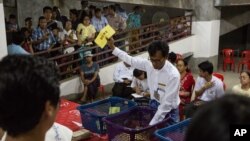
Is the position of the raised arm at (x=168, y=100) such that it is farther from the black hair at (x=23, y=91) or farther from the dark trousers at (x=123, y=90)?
the dark trousers at (x=123, y=90)

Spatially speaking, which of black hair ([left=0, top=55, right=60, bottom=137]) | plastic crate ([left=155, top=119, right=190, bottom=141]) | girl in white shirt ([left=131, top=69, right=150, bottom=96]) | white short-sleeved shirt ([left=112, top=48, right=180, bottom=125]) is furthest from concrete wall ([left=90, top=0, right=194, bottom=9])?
black hair ([left=0, top=55, right=60, bottom=137])

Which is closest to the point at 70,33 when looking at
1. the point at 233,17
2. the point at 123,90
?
the point at 123,90

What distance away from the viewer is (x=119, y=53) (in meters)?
3.39

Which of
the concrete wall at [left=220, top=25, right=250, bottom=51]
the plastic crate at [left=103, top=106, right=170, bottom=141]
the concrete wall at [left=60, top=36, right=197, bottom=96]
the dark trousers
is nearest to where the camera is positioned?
the plastic crate at [left=103, top=106, right=170, bottom=141]

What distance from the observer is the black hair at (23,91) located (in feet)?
3.51

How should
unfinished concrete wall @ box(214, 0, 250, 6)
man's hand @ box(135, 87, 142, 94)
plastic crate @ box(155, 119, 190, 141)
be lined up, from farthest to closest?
1. unfinished concrete wall @ box(214, 0, 250, 6)
2. man's hand @ box(135, 87, 142, 94)
3. plastic crate @ box(155, 119, 190, 141)

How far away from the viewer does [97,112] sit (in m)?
3.26

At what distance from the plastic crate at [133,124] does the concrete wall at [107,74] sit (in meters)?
3.07

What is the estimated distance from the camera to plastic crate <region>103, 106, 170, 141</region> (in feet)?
8.27

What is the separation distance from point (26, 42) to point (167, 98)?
333 centimetres

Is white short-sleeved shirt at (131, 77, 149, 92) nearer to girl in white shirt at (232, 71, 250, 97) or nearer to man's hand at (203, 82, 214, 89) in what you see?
man's hand at (203, 82, 214, 89)

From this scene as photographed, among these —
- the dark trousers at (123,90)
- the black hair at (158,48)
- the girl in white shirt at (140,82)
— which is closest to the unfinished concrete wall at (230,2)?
the dark trousers at (123,90)

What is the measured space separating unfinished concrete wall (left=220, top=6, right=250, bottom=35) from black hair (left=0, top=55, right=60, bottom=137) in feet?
28.8

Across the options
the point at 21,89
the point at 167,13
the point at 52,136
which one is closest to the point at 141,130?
the point at 52,136
